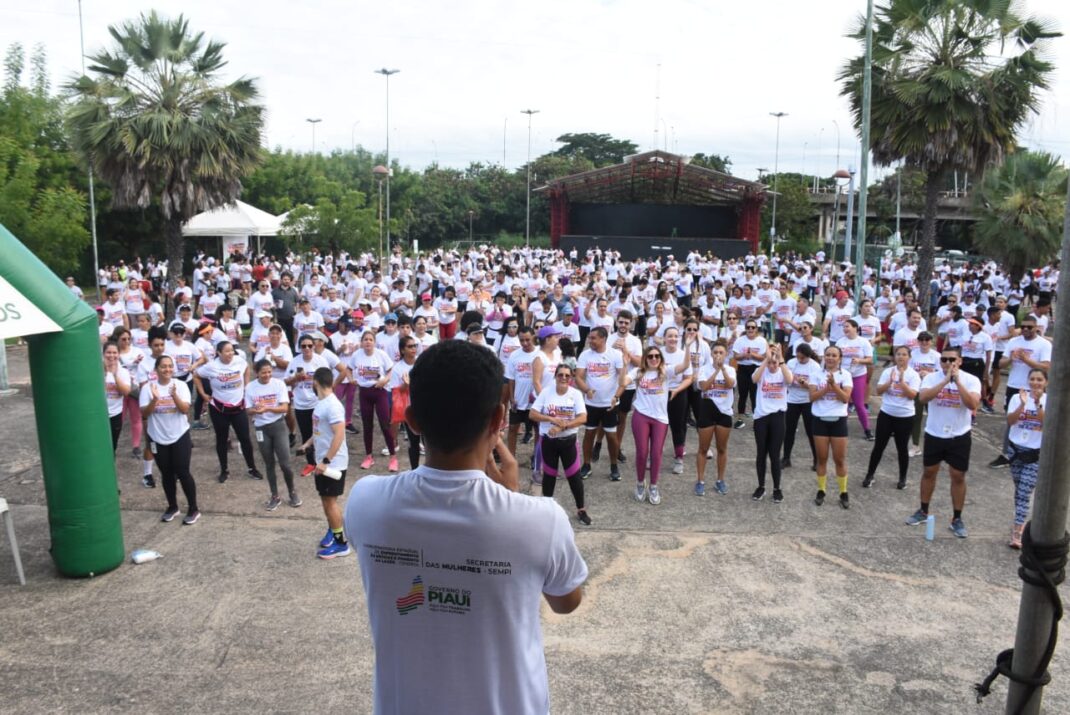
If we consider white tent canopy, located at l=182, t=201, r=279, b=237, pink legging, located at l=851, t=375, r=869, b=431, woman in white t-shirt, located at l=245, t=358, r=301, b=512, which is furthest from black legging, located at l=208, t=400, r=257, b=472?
white tent canopy, located at l=182, t=201, r=279, b=237

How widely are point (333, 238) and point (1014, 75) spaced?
21.9 metres

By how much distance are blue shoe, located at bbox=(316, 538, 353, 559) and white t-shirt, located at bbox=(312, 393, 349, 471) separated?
0.65 meters

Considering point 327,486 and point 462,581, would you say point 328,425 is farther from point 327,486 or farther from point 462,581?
point 462,581

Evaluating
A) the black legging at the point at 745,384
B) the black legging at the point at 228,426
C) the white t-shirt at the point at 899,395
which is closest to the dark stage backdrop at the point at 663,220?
the black legging at the point at 745,384

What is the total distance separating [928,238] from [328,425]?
16.2 meters

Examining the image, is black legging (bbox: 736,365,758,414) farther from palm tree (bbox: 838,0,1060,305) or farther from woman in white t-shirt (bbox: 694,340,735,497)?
palm tree (bbox: 838,0,1060,305)

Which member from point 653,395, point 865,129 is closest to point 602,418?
point 653,395

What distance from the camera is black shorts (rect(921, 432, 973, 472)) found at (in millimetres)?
7816

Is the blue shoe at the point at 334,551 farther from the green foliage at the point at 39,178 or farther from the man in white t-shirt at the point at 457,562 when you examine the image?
the green foliage at the point at 39,178

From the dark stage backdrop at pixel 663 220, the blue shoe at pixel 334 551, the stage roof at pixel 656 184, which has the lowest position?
the blue shoe at pixel 334 551

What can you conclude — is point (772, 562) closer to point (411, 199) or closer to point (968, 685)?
point (968, 685)

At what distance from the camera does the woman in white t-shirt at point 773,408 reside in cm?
869

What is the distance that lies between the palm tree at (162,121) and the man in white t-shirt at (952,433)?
56.9 feet

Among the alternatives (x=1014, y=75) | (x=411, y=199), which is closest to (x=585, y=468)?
(x=1014, y=75)
